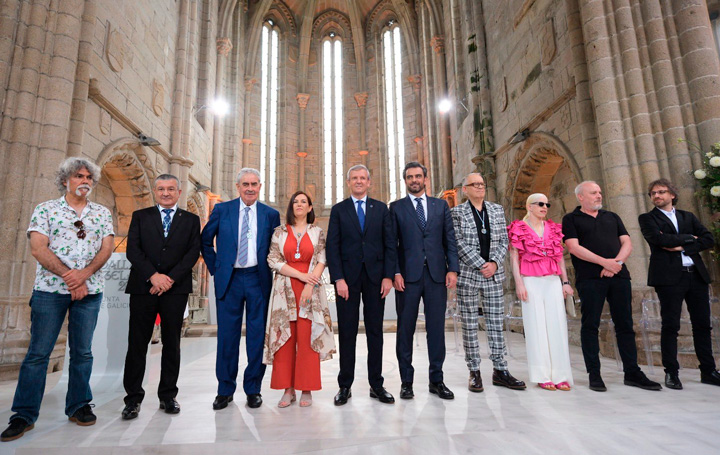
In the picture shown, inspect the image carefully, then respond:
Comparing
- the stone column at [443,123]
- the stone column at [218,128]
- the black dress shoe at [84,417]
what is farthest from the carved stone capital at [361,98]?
the black dress shoe at [84,417]

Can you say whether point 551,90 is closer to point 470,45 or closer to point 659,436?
point 470,45

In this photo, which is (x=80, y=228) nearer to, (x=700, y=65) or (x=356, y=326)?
(x=356, y=326)

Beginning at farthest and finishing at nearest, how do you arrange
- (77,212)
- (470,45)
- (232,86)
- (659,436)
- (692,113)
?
(232,86) < (470,45) < (692,113) < (77,212) < (659,436)

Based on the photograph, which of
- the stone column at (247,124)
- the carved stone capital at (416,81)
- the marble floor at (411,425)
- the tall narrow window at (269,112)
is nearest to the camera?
the marble floor at (411,425)

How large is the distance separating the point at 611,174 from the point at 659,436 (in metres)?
3.54

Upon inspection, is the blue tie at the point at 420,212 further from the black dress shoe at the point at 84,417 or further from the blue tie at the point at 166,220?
the black dress shoe at the point at 84,417

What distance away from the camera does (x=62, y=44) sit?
16.9 feet

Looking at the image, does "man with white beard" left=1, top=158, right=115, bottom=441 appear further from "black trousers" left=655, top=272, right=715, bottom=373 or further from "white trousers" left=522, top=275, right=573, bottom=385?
"black trousers" left=655, top=272, right=715, bottom=373

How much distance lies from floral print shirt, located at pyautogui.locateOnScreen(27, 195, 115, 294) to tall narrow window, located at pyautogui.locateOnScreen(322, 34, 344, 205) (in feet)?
49.2

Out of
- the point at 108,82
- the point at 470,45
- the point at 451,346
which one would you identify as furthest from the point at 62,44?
the point at 470,45

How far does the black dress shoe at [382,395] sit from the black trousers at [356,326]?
39 millimetres

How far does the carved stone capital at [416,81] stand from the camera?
16750 mm

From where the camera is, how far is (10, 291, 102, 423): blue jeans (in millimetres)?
2359

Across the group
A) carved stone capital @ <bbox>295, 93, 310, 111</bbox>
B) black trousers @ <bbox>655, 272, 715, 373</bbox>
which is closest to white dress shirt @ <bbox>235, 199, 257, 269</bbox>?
black trousers @ <bbox>655, 272, 715, 373</bbox>
